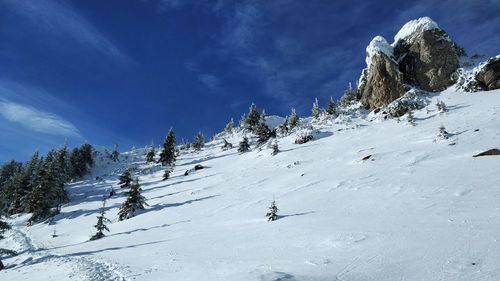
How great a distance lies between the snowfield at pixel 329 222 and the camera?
41.0 ft

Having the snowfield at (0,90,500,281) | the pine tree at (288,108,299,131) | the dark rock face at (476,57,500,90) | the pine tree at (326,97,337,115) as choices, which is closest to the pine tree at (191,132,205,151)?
the pine tree at (288,108,299,131)

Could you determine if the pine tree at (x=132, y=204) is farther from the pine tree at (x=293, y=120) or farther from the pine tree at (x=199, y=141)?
the pine tree at (x=199, y=141)

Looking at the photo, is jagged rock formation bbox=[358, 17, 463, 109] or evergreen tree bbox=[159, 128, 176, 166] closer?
jagged rock formation bbox=[358, 17, 463, 109]

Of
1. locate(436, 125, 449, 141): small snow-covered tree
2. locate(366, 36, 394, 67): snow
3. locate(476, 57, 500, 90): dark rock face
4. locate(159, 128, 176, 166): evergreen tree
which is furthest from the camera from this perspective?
locate(159, 128, 176, 166): evergreen tree

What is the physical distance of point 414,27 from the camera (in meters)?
66.8

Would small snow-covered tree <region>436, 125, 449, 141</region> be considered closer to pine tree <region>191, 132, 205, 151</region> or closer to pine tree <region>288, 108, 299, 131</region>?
pine tree <region>288, 108, 299, 131</region>

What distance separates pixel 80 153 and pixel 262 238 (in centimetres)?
9042

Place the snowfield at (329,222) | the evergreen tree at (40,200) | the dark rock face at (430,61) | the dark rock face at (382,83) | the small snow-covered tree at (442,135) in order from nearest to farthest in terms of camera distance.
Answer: the snowfield at (329,222)
the small snow-covered tree at (442,135)
the evergreen tree at (40,200)
the dark rock face at (430,61)
the dark rock face at (382,83)

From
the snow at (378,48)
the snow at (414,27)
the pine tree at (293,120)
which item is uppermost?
the snow at (414,27)

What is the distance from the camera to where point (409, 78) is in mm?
63281

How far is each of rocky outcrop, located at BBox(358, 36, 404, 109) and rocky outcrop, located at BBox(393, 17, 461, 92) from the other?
8.14 feet

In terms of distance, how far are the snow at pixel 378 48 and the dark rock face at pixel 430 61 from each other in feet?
7.19

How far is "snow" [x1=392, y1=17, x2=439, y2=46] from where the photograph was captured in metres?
64.0

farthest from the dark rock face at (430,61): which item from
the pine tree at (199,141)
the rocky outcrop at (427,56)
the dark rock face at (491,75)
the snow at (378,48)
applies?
the pine tree at (199,141)
